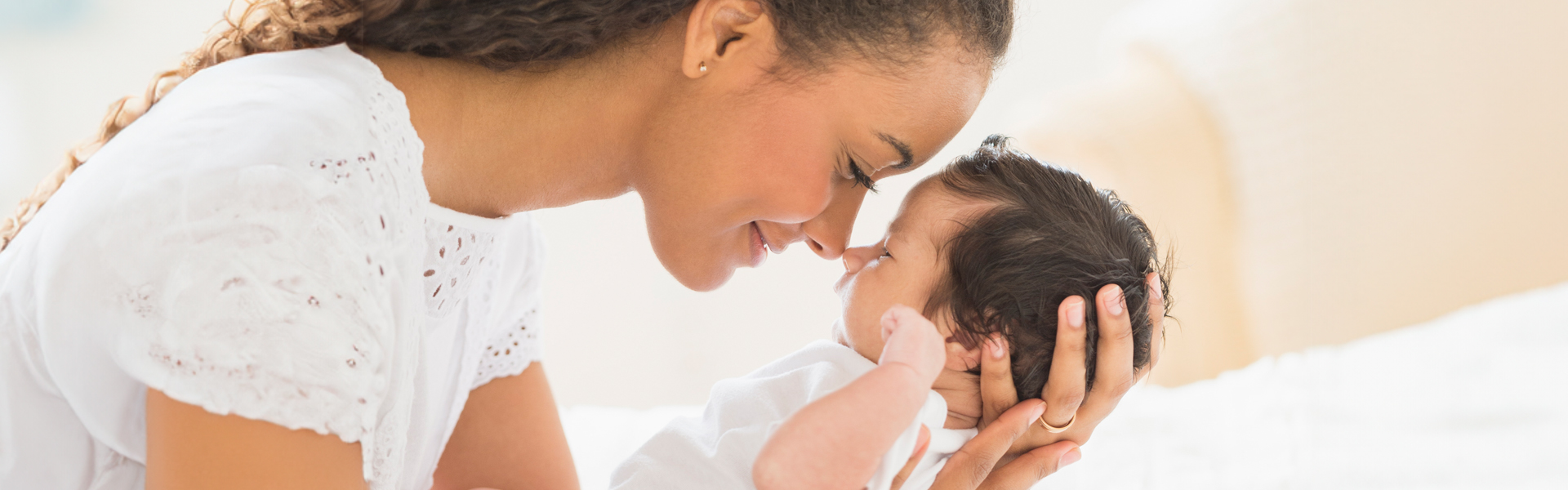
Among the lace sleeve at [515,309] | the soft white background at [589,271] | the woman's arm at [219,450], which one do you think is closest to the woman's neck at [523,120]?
the lace sleeve at [515,309]

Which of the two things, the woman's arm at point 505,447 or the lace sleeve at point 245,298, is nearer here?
the lace sleeve at point 245,298

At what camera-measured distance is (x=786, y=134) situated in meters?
1.18

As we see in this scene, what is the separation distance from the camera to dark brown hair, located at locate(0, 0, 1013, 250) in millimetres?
1089

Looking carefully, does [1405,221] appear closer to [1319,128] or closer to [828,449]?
[1319,128]

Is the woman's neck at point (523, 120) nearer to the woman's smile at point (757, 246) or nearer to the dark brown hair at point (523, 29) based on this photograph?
the dark brown hair at point (523, 29)

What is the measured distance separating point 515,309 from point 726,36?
669 millimetres

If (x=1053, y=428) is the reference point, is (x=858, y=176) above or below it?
above

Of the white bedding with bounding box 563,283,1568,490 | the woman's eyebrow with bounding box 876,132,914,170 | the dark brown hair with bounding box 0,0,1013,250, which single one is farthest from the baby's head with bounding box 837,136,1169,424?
the white bedding with bounding box 563,283,1568,490

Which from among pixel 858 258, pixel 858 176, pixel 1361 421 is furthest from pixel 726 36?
pixel 1361 421

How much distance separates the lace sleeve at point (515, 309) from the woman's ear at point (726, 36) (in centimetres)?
50

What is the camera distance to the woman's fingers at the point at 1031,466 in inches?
50.4

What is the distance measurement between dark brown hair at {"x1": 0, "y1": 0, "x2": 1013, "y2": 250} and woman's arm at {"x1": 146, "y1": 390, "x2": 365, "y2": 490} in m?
0.46

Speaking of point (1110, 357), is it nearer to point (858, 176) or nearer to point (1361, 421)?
point (858, 176)

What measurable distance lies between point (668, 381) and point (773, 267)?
1.63 feet
